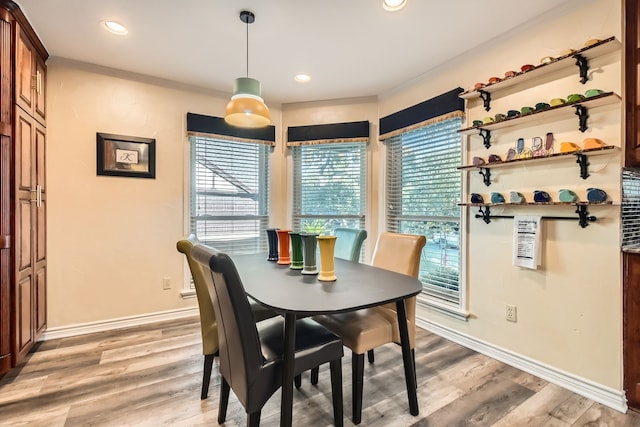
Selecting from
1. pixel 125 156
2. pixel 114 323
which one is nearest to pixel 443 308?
pixel 114 323

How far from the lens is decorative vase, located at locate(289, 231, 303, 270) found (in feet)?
7.04

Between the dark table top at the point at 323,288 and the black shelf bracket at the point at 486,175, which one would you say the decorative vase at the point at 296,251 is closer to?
the dark table top at the point at 323,288

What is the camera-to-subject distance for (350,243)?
2803 millimetres

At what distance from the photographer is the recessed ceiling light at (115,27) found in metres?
2.29

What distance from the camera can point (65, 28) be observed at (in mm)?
2352

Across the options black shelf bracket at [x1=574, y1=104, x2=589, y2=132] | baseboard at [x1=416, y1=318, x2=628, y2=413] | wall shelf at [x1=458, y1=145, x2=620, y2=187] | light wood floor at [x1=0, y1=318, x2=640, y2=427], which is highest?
black shelf bracket at [x1=574, y1=104, x2=589, y2=132]

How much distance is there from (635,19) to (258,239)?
3.53 m

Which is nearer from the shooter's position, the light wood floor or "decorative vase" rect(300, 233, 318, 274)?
the light wood floor

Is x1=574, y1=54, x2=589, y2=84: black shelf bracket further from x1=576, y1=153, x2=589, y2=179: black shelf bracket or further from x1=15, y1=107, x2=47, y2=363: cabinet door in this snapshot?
x1=15, y1=107, x2=47, y2=363: cabinet door

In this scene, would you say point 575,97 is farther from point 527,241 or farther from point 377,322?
point 377,322

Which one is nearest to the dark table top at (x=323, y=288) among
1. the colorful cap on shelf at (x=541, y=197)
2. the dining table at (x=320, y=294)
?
the dining table at (x=320, y=294)

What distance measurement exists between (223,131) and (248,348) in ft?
9.13

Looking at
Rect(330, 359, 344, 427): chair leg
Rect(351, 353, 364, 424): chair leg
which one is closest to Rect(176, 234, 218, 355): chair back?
Rect(330, 359, 344, 427): chair leg

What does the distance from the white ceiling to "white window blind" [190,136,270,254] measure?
0.77 meters
